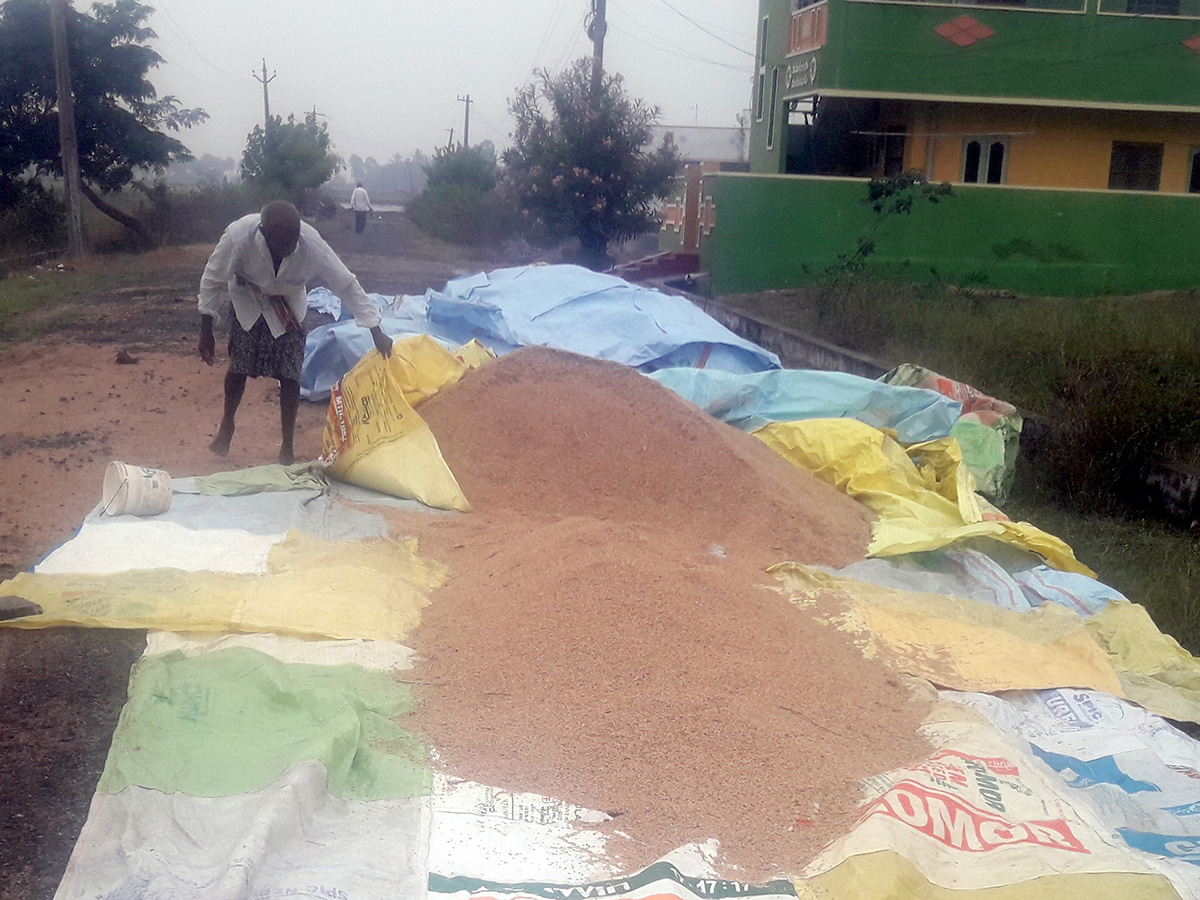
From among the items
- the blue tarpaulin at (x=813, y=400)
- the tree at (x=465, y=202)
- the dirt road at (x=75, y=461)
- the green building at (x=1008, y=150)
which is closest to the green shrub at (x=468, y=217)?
the tree at (x=465, y=202)

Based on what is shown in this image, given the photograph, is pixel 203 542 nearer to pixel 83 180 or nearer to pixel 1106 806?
pixel 1106 806

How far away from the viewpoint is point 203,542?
3.20 meters

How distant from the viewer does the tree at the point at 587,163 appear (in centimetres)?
1512

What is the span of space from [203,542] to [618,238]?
44.2 ft

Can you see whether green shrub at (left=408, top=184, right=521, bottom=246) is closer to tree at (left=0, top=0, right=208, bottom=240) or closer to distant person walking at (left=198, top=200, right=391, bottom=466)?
tree at (left=0, top=0, right=208, bottom=240)

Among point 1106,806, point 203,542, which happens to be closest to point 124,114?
point 203,542

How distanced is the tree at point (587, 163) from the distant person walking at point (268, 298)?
439 inches

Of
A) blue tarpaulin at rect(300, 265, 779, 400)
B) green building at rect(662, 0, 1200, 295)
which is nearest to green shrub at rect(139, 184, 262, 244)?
green building at rect(662, 0, 1200, 295)

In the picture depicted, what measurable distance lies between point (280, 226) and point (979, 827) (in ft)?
10.7

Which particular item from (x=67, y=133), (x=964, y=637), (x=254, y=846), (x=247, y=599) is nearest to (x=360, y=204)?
(x=67, y=133)

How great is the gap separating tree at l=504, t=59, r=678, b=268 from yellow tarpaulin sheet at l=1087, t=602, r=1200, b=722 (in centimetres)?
1286

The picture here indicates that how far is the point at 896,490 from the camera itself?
163 inches

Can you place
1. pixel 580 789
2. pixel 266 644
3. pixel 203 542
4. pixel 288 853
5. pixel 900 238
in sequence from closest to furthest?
1. pixel 288 853
2. pixel 580 789
3. pixel 266 644
4. pixel 203 542
5. pixel 900 238

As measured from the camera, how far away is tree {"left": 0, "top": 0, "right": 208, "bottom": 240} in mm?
14945
